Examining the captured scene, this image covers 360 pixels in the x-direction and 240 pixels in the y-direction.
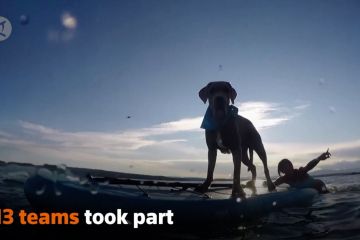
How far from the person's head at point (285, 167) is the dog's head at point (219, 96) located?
3509 mm

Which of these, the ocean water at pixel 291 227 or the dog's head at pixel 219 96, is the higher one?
the dog's head at pixel 219 96

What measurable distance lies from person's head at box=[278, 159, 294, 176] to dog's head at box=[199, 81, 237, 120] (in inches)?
138

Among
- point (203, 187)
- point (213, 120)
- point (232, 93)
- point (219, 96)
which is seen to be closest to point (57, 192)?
point (203, 187)

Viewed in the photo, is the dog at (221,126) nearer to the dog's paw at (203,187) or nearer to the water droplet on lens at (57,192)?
the dog's paw at (203,187)

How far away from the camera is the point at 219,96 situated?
7.71 m

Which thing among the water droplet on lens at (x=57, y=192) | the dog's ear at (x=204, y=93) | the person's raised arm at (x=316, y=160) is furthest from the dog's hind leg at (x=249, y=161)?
the water droplet on lens at (x=57, y=192)

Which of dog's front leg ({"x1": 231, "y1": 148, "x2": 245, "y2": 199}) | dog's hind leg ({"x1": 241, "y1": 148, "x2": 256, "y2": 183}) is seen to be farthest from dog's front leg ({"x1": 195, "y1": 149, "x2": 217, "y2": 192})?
dog's hind leg ({"x1": 241, "y1": 148, "x2": 256, "y2": 183})

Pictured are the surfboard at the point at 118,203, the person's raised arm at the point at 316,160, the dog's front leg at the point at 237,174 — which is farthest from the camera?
the person's raised arm at the point at 316,160

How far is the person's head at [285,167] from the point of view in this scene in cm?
998

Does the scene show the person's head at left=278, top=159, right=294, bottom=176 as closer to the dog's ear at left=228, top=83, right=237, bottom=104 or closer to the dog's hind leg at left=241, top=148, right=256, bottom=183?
the dog's hind leg at left=241, top=148, right=256, bottom=183

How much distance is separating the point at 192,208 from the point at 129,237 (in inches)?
43.8

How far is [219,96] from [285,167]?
402 cm

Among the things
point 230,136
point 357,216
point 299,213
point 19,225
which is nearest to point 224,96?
point 230,136

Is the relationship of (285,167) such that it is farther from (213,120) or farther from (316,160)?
(213,120)
